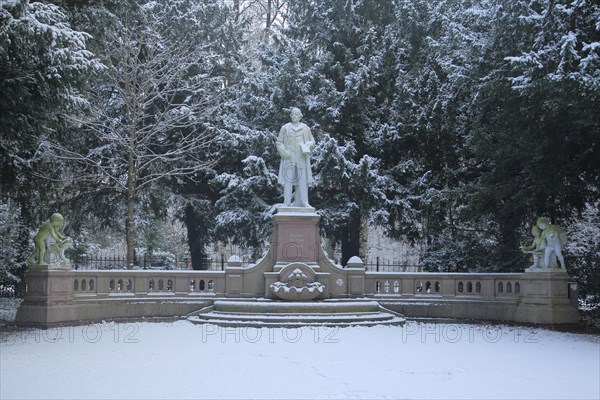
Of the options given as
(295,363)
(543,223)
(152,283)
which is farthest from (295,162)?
(295,363)

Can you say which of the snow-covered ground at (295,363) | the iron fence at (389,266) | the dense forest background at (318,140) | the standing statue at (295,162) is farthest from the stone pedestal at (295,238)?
the dense forest background at (318,140)

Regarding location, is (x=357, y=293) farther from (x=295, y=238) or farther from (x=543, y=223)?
(x=543, y=223)

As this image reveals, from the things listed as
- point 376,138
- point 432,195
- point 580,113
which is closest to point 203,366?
point 580,113

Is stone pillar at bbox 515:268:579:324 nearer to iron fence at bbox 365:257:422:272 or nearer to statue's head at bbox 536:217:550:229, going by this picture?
statue's head at bbox 536:217:550:229

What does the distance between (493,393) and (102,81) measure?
794 inches

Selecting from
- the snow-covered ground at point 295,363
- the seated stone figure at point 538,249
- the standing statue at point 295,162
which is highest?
the standing statue at point 295,162

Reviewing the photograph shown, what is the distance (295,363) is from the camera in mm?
11078

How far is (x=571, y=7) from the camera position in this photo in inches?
589

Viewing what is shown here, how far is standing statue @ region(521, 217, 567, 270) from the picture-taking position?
53.1 ft

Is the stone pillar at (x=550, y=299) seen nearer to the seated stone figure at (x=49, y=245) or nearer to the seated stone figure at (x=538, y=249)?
the seated stone figure at (x=538, y=249)

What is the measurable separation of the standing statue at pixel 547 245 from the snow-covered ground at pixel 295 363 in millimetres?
1785

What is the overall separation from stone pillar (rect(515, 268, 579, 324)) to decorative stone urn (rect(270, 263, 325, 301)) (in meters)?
4.78

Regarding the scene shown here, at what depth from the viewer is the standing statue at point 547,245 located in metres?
16.2

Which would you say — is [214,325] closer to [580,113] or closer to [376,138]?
[580,113]
